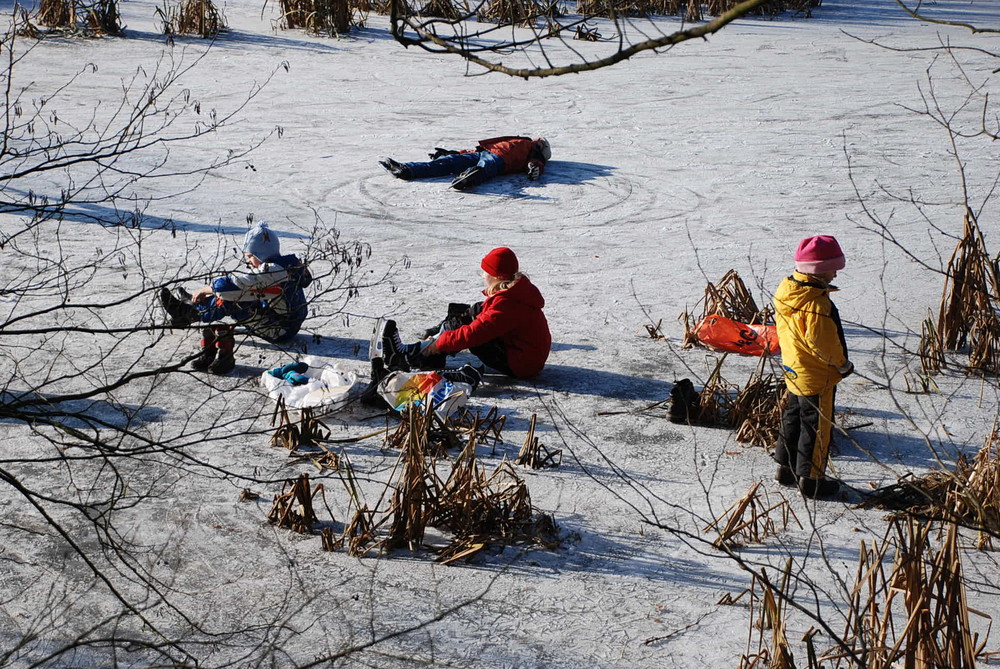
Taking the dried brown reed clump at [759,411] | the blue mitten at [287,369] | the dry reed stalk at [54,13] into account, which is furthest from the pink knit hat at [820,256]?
the dry reed stalk at [54,13]

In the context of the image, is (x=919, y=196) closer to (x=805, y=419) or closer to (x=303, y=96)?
(x=805, y=419)

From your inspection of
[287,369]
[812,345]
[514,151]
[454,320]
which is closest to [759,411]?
[812,345]

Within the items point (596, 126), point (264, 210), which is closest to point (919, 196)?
point (596, 126)

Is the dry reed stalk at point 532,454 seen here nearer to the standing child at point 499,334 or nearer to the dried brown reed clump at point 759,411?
the standing child at point 499,334

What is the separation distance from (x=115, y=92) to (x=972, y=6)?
59.8ft

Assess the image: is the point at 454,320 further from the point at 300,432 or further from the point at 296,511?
the point at 296,511

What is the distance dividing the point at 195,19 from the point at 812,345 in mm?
12674

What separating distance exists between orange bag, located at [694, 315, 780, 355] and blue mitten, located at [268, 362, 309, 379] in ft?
8.72

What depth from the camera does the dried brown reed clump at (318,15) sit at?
1650 cm

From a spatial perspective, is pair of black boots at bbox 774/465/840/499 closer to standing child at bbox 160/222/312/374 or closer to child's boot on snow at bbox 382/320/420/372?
child's boot on snow at bbox 382/320/420/372

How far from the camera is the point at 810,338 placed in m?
5.42

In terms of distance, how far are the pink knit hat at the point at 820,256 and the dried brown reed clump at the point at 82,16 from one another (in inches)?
474

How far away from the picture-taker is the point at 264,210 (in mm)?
9750

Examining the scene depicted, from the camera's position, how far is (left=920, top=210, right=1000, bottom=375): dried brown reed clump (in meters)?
6.86
